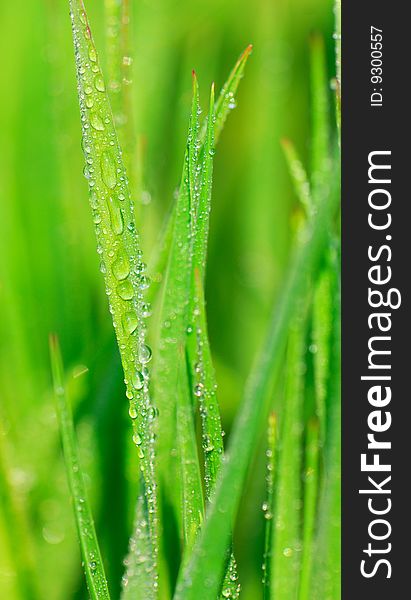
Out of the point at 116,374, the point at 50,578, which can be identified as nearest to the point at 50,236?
the point at 116,374

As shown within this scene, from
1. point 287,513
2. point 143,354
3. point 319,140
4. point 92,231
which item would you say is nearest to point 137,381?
point 143,354

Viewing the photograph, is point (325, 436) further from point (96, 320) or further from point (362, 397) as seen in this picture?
point (96, 320)

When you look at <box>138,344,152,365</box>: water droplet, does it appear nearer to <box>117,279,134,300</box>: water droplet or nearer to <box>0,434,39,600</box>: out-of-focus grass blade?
<box>117,279,134,300</box>: water droplet

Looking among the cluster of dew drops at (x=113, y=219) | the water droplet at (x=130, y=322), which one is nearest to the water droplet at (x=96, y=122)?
the cluster of dew drops at (x=113, y=219)

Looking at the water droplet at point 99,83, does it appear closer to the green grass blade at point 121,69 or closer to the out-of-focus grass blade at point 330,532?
the green grass blade at point 121,69

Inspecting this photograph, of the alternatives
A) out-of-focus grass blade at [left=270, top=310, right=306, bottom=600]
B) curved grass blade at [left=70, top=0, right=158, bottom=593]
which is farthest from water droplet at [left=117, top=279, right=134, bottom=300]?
out-of-focus grass blade at [left=270, top=310, right=306, bottom=600]
